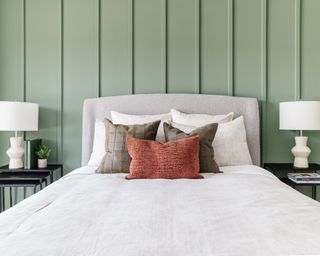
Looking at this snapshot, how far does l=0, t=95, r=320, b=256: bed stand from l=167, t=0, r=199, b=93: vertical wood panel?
127 centimetres

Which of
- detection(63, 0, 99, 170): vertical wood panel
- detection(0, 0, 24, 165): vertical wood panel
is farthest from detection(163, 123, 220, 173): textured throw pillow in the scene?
detection(0, 0, 24, 165): vertical wood panel

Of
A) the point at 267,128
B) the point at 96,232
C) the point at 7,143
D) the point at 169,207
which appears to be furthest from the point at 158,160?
the point at 7,143

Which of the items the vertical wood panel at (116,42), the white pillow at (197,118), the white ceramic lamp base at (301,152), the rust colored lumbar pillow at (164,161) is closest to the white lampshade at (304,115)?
the white ceramic lamp base at (301,152)

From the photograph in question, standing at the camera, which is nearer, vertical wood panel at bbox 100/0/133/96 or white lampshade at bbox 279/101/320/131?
white lampshade at bbox 279/101/320/131

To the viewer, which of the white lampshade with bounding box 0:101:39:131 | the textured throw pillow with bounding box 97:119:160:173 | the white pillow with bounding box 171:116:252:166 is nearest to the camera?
the textured throw pillow with bounding box 97:119:160:173

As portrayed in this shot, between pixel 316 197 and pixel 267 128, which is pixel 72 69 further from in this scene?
pixel 316 197

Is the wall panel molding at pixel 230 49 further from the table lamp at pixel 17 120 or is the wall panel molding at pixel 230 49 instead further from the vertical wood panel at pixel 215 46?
the table lamp at pixel 17 120

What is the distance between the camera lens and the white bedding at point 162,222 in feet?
2.48

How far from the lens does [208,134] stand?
207cm

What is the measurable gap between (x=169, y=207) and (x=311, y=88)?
2.26 meters

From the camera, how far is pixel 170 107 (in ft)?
8.69

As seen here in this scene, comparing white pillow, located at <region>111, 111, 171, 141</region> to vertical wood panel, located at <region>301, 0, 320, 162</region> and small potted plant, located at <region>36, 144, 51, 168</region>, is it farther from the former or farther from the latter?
vertical wood panel, located at <region>301, 0, 320, 162</region>

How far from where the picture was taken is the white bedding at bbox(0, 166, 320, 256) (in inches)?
29.8

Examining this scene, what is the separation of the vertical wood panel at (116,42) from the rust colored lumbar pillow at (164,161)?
110 centimetres
